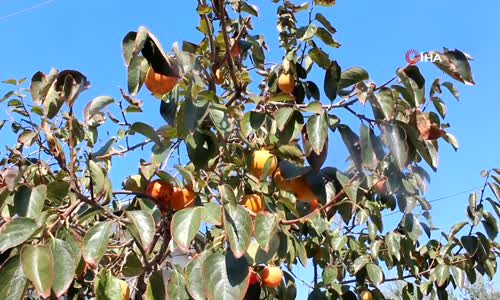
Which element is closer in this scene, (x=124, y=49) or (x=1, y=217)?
(x=124, y=49)

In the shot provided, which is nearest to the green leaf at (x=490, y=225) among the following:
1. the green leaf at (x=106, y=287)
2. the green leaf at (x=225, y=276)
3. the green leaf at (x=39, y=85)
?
the green leaf at (x=225, y=276)

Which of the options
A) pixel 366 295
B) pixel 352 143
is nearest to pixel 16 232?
pixel 352 143

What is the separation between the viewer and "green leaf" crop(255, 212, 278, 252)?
1031 millimetres

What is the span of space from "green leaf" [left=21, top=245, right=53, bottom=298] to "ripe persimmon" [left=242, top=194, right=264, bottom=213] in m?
0.63

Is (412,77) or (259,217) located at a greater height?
(412,77)

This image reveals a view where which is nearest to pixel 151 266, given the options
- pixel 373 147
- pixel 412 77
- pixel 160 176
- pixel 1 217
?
pixel 160 176

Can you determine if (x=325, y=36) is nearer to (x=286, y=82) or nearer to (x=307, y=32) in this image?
(x=307, y=32)

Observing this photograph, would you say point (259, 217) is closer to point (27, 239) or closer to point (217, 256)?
point (217, 256)

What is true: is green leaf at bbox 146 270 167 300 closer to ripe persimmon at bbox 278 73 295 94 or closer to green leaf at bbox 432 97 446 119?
ripe persimmon at bbox 278 73 295 94

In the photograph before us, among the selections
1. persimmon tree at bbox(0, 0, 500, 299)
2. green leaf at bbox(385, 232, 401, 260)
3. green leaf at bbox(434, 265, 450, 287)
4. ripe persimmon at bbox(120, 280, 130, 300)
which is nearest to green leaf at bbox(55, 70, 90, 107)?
persimmon tree at bbox(0, 0, 500, 299)

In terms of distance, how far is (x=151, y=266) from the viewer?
4.18 feet

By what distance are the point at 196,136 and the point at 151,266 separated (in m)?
0.31

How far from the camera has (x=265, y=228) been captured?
104cm

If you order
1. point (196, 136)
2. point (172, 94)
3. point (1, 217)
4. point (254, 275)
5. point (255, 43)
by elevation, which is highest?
point (255, 43)
